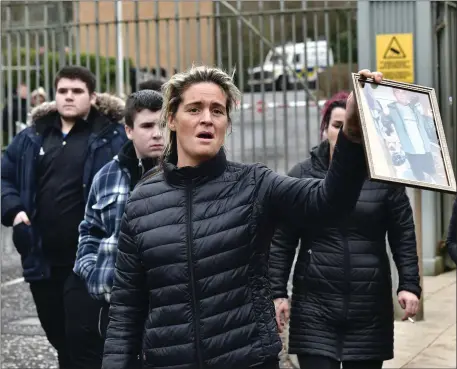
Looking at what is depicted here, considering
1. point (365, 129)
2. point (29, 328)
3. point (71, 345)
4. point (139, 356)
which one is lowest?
point (29, 328)

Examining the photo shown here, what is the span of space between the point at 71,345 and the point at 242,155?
19.2ft

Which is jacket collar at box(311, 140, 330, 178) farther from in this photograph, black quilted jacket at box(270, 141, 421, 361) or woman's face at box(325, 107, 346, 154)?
black quilted jacket at box(270, 141, 421, 361)

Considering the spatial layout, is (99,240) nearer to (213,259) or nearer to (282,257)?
(282,257)

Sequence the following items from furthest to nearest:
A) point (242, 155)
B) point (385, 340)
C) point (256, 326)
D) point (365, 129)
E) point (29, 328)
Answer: point (242, 155) < point (29, 328) < point (385, 340) < point (256, 326) < point (365, 129)

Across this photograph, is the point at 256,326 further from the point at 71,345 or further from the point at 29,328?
the point at 29,328

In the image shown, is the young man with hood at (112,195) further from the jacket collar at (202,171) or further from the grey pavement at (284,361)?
the grey pavement at (284,361)

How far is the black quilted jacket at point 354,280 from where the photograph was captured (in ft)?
17.6

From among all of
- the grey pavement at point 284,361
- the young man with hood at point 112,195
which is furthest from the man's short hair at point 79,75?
the grey pavement at point 284,361

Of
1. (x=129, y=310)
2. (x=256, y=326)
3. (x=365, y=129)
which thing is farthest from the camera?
(x=129, y=310)

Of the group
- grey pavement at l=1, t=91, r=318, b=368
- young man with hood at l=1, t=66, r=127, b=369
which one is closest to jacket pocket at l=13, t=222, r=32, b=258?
young man with hood at l=1, t=66, r=127, b=369

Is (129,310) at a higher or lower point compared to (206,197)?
lower

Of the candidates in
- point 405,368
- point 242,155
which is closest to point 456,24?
point 242,155

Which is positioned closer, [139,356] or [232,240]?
[232,240]

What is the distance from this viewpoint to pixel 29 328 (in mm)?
9555
